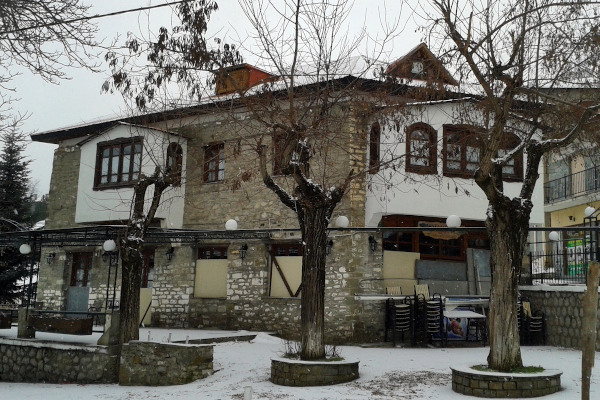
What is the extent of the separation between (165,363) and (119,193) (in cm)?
794

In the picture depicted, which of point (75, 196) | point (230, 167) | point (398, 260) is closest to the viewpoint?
point (398, 260)

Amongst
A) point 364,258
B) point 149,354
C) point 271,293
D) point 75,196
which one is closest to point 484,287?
point 364,258

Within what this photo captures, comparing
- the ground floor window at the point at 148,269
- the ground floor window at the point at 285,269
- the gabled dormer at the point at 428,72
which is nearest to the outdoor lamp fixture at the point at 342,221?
the ground floor window at the point at 285,269

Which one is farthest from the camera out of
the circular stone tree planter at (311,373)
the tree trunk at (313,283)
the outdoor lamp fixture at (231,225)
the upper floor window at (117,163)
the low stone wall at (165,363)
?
the upper floor window at (117,163)

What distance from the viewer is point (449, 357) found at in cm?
1219

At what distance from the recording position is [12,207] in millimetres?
25953

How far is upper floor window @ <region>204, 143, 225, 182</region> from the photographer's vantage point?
17.9 meters

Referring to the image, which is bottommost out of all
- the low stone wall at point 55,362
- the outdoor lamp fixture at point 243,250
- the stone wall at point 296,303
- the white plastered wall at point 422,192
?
the low stone wall at point 55,362

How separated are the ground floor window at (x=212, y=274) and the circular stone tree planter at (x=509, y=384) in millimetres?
9995

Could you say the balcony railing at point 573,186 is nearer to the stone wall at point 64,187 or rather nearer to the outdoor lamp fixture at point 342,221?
the outdoor lamp fixture at point 342,221

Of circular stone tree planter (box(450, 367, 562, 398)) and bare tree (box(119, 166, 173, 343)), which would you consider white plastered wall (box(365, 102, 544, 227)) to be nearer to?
bare tree (box(119, 166, 173, 343))

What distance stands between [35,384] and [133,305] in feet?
9.51

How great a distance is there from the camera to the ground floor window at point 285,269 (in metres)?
16.2

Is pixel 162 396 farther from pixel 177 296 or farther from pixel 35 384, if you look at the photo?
pixel 177 296
